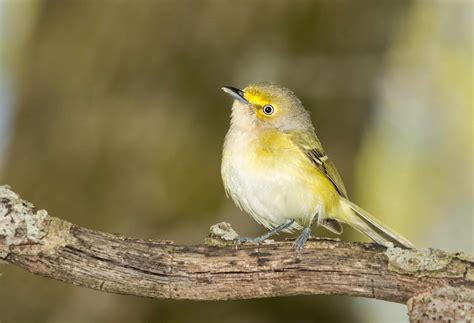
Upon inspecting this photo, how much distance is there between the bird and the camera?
5.52 meters

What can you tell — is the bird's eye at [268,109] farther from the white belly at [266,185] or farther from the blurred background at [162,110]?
the blurred background at [162,110]

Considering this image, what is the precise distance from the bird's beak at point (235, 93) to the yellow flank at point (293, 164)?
385mm

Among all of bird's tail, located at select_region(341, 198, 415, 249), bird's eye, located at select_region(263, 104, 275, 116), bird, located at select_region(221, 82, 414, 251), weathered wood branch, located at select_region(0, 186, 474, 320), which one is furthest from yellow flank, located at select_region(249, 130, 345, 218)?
weathered wood branch, located at select_region(0, 186, 474, 320)

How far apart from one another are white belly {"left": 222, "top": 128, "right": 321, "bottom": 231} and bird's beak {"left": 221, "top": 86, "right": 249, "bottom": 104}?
0.38m

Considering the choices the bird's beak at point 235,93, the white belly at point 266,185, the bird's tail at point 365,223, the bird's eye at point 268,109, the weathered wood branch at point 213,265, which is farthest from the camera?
the bird's eye at point 268,109

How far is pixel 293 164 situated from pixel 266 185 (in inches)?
11.7

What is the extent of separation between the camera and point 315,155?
5.86 metres

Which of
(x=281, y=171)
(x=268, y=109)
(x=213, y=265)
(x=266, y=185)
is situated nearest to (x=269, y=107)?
(x=268, y=109)

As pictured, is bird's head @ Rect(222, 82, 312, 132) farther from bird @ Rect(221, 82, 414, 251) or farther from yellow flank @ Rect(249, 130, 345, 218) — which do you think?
yellow flank @ Rect(249, 130, 345, 218)

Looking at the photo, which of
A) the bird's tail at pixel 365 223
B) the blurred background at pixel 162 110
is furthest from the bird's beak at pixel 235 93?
the bird's tail at pixel 365 223

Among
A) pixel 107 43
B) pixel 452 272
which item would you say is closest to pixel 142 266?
pixel 452 272

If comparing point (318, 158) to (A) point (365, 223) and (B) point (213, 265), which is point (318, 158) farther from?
(B) point (213, 265)

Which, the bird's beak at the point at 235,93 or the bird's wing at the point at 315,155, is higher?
the bird's beak at the point at 235,93

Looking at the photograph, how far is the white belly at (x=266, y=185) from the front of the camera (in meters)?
5.50
